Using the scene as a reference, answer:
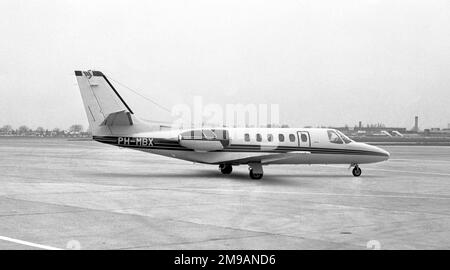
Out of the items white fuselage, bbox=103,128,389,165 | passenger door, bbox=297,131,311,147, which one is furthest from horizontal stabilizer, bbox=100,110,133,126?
passenger door, bbox=297,131,311,147

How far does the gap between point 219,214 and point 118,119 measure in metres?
14.0

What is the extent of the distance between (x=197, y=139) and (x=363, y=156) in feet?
31.0

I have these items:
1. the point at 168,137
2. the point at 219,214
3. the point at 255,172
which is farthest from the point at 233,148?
the point at 219,214

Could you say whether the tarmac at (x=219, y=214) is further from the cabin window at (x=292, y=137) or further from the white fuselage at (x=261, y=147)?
the cabin window at (x=292, y=137)

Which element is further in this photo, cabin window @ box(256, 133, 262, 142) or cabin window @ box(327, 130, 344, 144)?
cabin window @ box(327, 130, 344, 144)

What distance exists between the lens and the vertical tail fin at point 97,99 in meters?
30.2

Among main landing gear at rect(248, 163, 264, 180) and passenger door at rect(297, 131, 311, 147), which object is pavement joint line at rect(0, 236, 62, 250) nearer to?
main landing gear at rect(248, 163, 264, 180)

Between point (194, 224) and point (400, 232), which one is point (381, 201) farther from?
point (194, 224)

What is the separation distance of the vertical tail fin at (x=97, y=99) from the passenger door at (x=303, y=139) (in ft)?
28.8

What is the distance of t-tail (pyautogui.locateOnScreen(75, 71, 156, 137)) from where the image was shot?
30.1 m

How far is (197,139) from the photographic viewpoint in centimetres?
3036

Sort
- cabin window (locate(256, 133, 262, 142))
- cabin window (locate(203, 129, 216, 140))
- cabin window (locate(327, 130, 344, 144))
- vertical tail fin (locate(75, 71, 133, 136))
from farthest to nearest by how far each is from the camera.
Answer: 1. cabin window (locate(327, 130, 344, 144))
2. cabin window (locate(256, 133, 262, 142))
3. cabin window (locate(203, 129, 216, 140))
4. vertical tail fin (locate(75, 71, 133, 136))

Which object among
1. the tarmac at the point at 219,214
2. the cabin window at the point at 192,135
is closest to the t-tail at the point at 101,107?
the cabin window at the point at 192,135
